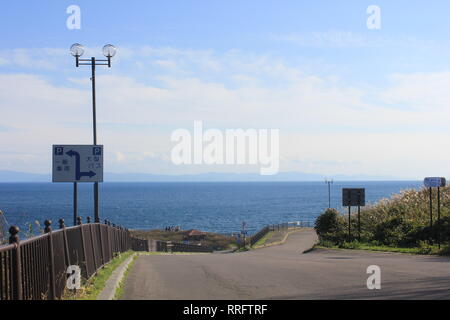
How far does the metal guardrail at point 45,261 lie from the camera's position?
678 cm

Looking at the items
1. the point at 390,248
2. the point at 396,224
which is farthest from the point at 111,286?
the point at 396,224

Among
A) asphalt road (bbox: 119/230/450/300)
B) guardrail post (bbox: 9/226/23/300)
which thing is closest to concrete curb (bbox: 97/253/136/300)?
asphalt road (bbox: 119/230/450/300)

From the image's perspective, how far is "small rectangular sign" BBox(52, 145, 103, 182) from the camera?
18.2 metres

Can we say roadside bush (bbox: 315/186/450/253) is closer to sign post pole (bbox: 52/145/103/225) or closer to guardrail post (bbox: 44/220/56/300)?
sign post pole (bbox: 52/145/103/225)

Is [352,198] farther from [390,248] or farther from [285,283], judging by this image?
[285,283]

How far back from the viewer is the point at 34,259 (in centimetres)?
792

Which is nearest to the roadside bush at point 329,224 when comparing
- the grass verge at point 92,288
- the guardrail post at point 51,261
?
the grass verge at point 92,288

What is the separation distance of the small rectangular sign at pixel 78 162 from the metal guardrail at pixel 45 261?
4.78 meters

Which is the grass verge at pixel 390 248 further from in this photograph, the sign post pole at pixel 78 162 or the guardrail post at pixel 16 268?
the guardrail post at pixel 16 268

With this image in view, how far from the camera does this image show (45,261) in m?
8.59

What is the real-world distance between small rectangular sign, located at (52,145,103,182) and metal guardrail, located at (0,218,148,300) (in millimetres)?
4777

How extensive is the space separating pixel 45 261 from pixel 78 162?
10.1 meters
